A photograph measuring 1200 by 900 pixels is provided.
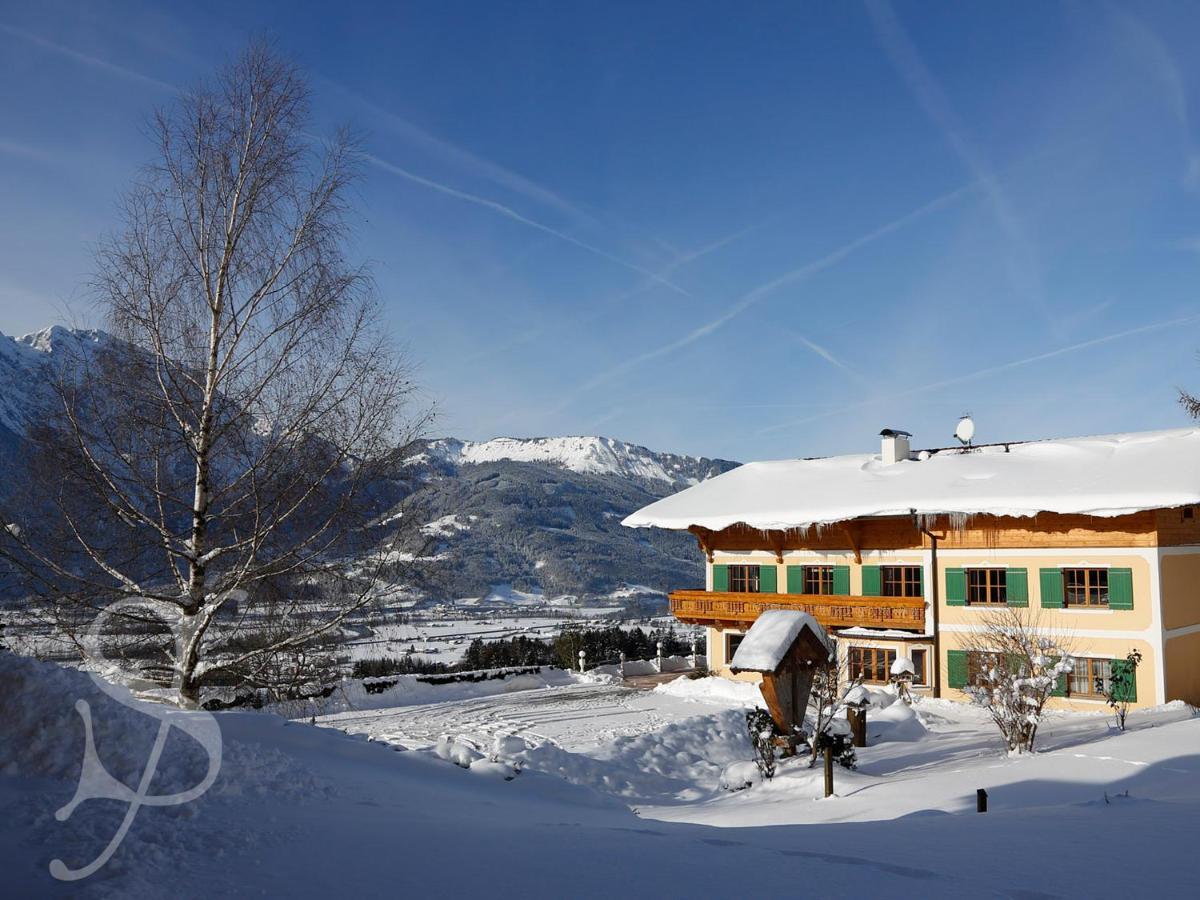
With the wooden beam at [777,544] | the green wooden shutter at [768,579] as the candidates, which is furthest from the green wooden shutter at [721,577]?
the wooden beam at [777,544]

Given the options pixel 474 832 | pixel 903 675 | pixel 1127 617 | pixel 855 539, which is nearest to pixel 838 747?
pixel 474 832

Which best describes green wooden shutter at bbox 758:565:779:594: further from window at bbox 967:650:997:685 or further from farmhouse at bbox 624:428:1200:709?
window at bbox 967:650:997:685

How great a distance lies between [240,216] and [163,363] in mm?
1908

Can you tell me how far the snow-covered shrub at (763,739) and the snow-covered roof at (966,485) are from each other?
1111 cm

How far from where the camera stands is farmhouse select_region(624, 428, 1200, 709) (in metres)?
20.5

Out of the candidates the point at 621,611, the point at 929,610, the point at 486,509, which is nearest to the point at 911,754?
the point at 929,610

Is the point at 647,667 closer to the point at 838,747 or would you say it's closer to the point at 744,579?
the point at 744,579

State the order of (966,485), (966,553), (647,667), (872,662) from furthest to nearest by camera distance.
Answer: (647,667) → (872,662) → (966,553) → (966,485)

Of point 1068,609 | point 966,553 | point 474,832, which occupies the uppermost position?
point 966,553

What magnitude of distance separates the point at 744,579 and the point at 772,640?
571 inches

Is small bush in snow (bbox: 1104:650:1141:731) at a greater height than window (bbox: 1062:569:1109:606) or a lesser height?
lesser

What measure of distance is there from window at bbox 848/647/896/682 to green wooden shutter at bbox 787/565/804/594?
2.73 meters

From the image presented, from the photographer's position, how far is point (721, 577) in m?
29.0

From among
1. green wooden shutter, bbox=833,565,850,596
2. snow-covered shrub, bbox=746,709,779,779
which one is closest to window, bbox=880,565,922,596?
green wooden shutter, bbox=833,565,850,596
